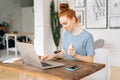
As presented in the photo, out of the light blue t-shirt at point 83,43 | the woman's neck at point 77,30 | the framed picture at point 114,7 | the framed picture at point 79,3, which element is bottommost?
the light blue t-shirt at point 83,43

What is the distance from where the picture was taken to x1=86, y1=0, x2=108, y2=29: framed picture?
4.99 meters

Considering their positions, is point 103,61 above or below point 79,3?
below

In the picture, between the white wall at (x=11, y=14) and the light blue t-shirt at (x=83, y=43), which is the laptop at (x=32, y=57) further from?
the white wall at (x=11, y=14)

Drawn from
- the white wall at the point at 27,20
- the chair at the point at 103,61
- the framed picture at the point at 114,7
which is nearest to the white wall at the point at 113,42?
the framed picture at the point at 114,7

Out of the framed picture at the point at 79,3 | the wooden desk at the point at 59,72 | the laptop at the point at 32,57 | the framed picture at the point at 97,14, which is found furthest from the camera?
the framed picture at the point at 79,3

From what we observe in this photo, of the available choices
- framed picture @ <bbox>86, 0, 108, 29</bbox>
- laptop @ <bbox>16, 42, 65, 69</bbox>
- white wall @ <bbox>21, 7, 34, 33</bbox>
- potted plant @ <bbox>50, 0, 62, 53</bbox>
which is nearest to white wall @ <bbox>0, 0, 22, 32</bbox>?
white wall @ <bbox>21, 7, 34, 33</bbox>

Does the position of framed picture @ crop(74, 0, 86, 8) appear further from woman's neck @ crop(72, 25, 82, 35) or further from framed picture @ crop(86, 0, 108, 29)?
woman's neck @ crop(72, 25, 82, 35)

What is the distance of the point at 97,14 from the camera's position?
5.09 metres

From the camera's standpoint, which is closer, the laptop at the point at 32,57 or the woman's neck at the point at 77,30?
the laptop at the point at 32,57

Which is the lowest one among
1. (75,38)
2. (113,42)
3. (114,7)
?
(113,42)

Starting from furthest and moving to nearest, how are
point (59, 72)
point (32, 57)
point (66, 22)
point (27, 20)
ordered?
point (27, 20), point (66, 22), point (32, 57), point (59, 72)

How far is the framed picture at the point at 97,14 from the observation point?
16.4ft

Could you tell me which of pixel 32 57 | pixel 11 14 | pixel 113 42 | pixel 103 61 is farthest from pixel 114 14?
pixel 11 14

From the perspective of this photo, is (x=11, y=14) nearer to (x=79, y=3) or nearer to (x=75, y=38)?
(x=79, y=3)
